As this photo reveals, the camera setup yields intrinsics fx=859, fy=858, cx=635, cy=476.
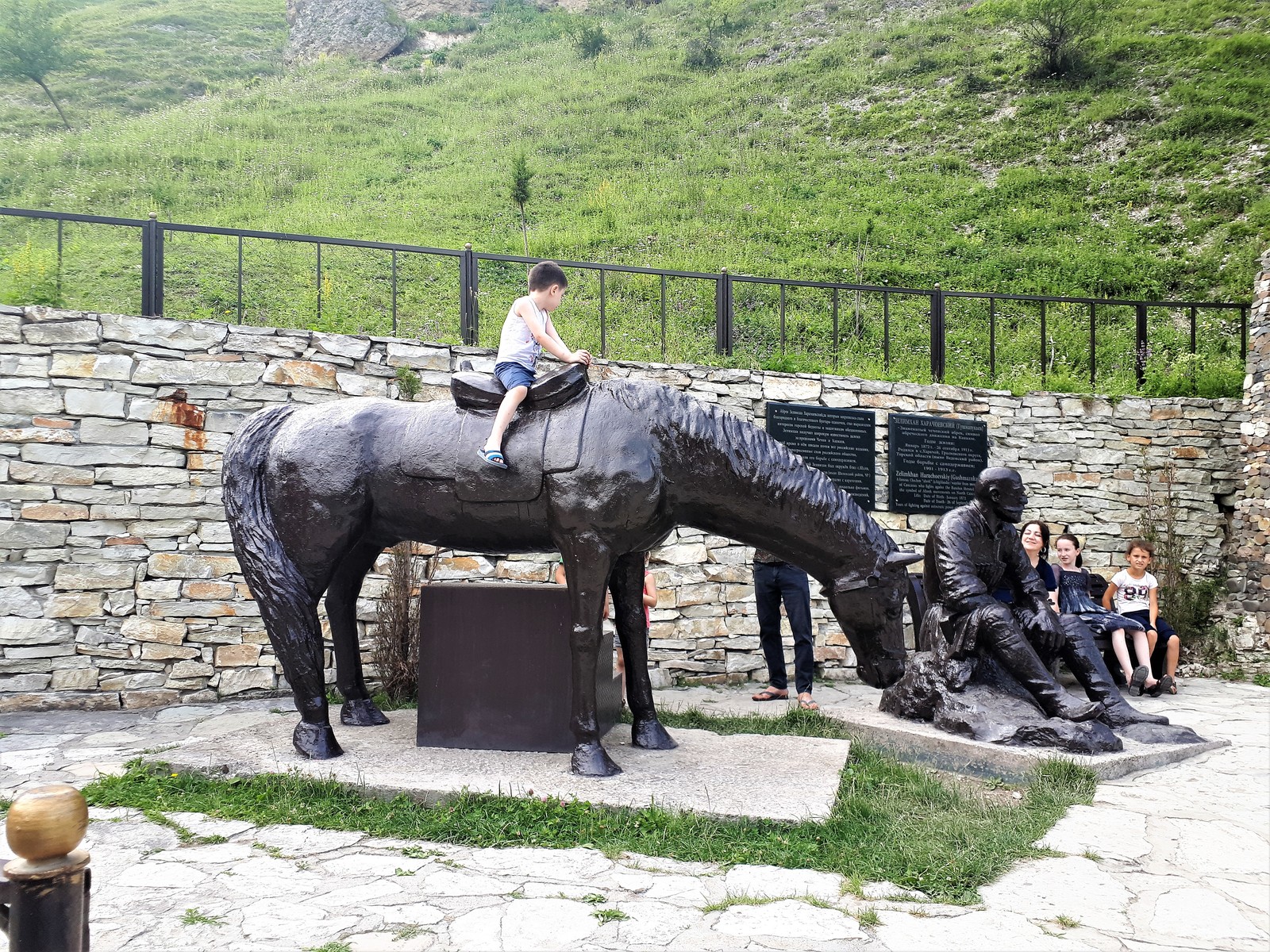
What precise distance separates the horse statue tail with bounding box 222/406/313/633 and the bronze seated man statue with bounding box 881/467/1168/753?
3.66 meters

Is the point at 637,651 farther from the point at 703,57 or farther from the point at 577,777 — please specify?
the point at 703,57

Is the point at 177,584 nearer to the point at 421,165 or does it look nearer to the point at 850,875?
the point at 850,875

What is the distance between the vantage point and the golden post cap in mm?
1306

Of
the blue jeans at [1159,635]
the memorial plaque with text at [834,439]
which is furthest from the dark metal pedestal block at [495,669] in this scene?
the blue jeans at [1159,635]

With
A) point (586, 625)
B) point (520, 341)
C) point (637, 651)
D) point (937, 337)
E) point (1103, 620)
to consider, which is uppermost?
point (937, 337)

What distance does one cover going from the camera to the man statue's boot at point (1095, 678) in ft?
17.4

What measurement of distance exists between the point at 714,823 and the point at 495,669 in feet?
5.18

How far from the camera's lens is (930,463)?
8.59 metres

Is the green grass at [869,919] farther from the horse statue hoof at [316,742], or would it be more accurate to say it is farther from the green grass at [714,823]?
the horse statue hoof at [316,742]

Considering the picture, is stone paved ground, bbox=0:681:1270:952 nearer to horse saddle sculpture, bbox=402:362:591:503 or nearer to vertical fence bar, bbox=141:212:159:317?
horse saddle sculpture, bbox=402:362:591:503

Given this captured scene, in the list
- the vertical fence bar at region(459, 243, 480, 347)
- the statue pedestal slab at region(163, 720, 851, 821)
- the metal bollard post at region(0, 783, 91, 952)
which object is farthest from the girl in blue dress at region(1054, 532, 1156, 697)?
the metal bollard post at region(0, 783, 91, 952)

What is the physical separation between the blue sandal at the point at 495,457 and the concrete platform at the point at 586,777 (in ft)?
4.84

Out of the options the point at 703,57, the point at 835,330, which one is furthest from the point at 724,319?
the point at 703,57

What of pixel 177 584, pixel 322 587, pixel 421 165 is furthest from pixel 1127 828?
pixel 421 165
